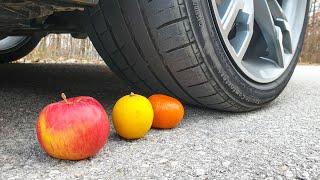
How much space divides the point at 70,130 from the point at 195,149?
0.43 m

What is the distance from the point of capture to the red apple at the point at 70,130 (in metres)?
1.29

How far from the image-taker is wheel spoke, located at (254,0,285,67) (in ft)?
7.33

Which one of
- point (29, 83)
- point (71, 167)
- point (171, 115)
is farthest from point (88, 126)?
point (29, 83)

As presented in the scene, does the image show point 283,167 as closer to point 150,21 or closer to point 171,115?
point 171,115

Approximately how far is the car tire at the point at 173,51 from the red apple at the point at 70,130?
1.65ft

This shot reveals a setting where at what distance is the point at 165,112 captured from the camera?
1717mm

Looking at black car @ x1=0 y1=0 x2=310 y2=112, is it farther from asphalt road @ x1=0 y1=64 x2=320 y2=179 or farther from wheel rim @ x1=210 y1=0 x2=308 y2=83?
asphalt road @ x1=0 y1=64 x2=320 y2=179

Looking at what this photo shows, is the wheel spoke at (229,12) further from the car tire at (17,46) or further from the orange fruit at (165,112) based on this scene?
the car tire at (17,46)

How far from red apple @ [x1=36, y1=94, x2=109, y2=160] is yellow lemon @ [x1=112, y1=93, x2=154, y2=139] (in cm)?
22

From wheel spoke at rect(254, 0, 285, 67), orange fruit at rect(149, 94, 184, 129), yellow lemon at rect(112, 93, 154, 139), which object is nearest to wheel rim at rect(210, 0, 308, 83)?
wheel spoke at rect(254, 0, 285, 67)

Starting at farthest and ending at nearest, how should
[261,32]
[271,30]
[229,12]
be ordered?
1. [261,32]
2. [271,30]
3. [229,12]

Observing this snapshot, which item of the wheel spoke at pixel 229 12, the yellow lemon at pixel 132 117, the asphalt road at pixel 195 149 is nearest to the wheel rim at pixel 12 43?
the asphalt road at pixel 195 149

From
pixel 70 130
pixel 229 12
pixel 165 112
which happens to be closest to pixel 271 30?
pixel 229 12

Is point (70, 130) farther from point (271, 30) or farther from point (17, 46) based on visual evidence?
point (17, 46)
